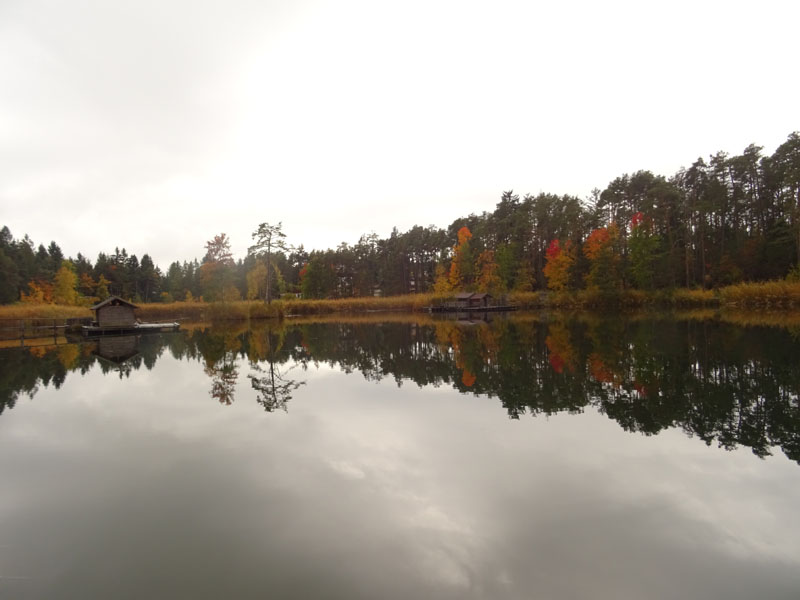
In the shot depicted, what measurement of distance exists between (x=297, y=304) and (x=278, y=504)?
5679cm

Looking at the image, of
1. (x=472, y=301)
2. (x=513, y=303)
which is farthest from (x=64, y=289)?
(x=513, y=303)

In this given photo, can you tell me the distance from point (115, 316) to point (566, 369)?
40.0m

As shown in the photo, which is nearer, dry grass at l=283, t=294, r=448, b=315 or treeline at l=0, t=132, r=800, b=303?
treeline at l=0, t=132, r=800, b=303

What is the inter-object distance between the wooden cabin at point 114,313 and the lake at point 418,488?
97.0 ft

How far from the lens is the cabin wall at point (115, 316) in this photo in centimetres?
3912

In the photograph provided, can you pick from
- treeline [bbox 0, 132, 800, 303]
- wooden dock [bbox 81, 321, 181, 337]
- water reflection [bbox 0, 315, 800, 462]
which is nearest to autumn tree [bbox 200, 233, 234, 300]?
treeline [bbox 0, 132, 800, 303]

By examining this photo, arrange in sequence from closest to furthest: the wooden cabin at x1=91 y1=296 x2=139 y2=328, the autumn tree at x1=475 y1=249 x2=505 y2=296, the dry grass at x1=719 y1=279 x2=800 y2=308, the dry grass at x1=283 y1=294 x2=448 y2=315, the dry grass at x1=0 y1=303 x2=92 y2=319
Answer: the dry grass at x1=719 y1=279 x2=800 y2=308, the wooden cabin at x1=91 y1=296 x2=139 y2=328, the dry grass at x1=0 y1=303 x2=92 y2=319, the dry grass at x1=283 y1=294 x2=448 y2=315, the autumn tree at x1=475 y1=249 x2=505 y2=296

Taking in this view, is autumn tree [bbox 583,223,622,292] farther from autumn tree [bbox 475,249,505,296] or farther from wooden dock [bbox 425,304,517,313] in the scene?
autumn tree [bbox 475,249,505,296]

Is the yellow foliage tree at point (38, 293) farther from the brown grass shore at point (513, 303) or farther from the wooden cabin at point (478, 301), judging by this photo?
the wooden cabin at point (478, 301)

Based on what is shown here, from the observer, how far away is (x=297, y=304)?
61000mm

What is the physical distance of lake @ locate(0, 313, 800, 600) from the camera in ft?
13.3

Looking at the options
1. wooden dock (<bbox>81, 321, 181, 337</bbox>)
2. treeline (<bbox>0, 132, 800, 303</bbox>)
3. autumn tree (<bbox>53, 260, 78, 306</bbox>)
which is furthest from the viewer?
autumn tree (<bbox>53, 260, 78, 306</bbox>)

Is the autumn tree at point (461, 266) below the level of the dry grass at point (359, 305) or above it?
above

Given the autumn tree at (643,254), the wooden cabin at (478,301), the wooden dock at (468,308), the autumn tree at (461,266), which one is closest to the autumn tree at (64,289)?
the wooden dock at (468,308)
